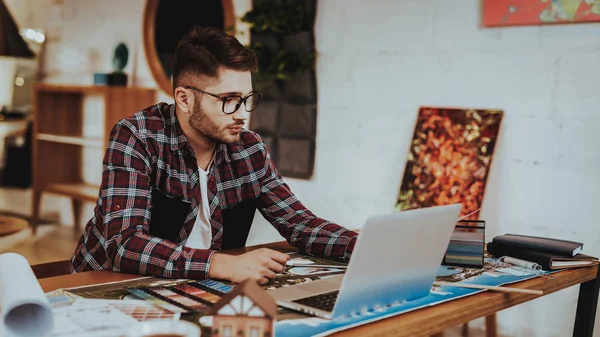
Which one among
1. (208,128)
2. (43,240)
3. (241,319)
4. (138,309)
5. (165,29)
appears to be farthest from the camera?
(43,240)

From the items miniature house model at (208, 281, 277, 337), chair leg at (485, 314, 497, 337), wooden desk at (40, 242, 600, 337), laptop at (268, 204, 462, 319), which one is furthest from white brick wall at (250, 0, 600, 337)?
miniature house model at (208, 281, 277, 337)

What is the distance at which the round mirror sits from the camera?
464cm

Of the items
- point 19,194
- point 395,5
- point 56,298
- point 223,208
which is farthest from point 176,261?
point 19,194

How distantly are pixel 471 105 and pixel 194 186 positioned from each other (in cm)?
153

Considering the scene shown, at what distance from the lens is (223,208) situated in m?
2.13

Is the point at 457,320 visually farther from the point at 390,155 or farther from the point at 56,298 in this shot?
the point at 390,155

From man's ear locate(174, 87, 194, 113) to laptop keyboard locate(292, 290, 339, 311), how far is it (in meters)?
0.79

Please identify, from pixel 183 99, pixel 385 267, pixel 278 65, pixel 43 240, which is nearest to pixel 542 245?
pixel 385 267

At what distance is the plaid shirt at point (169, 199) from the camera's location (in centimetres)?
169

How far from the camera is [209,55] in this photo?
6.47 ft

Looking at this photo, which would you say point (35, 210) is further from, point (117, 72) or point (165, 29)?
point (165, 29)

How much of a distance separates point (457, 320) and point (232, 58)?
3.08 feet

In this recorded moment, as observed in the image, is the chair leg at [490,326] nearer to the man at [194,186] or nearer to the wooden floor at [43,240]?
the man at [194,186]

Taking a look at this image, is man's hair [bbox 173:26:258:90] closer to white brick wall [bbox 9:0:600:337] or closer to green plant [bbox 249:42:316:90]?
white brick wall [bbox 9:0:600:337]
